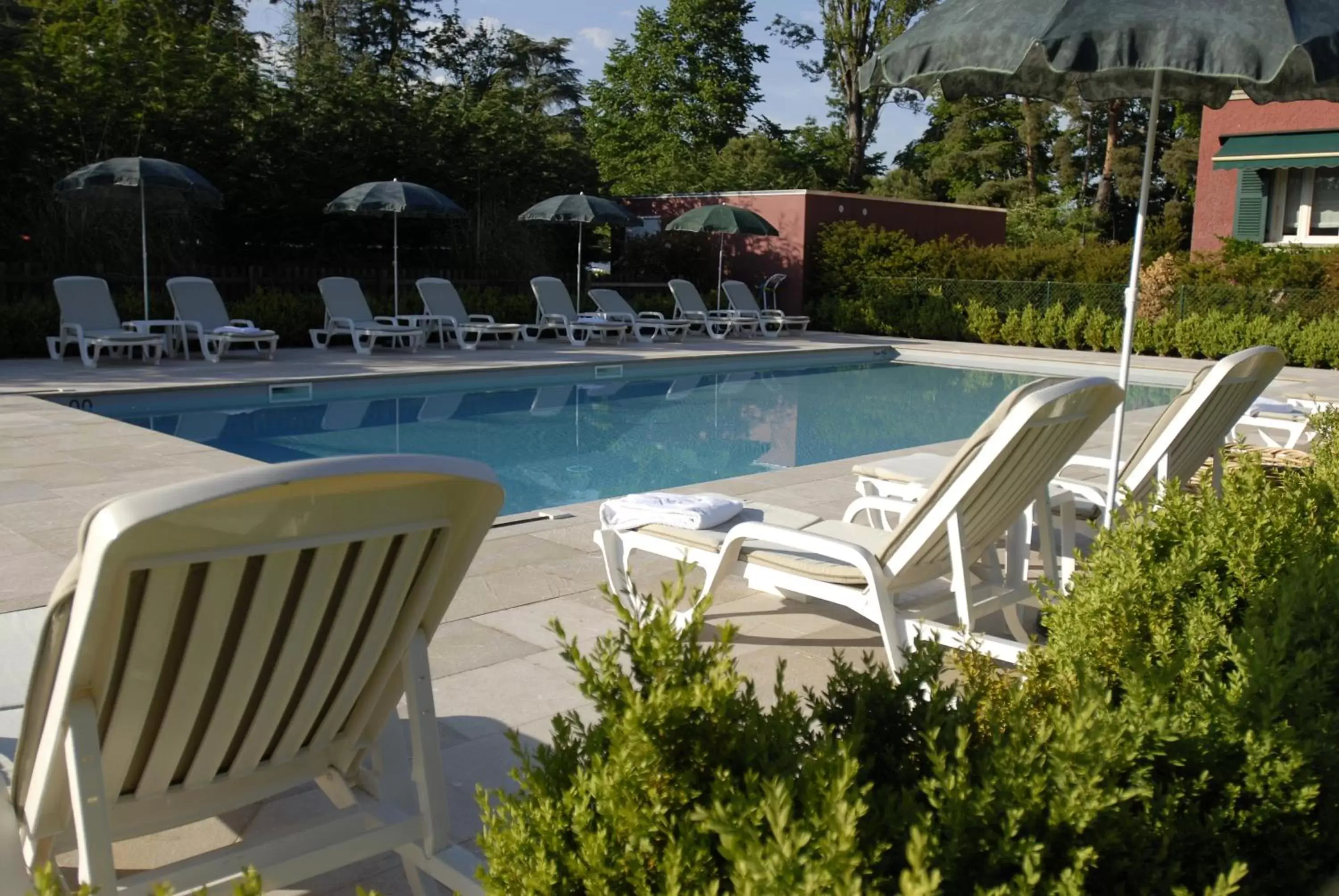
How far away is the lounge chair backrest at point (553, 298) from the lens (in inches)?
659

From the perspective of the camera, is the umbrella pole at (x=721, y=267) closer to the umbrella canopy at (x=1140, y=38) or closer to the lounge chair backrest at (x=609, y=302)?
the lounge chair backrest at (x=609, y=302)

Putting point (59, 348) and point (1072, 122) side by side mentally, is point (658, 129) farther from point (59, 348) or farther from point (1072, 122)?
point (59, 348)

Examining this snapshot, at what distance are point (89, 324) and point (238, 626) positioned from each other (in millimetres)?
12357

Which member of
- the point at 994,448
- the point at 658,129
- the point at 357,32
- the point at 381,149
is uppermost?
the point at 357,32

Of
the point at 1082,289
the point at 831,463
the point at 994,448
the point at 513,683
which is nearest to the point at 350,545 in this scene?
the point at 513,683

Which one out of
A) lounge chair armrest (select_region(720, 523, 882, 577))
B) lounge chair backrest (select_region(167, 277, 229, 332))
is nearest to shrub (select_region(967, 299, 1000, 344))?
lounge chair backrest (select_region(167, 277, 229, 332))

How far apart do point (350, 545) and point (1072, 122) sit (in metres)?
34.7

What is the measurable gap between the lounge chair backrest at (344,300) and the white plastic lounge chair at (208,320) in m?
1.13

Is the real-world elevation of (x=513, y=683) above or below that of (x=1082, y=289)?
below

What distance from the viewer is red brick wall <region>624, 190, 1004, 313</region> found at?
2127 cm

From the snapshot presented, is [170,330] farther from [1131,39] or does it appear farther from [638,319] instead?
[1131,39]

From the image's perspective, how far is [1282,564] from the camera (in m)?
2.72

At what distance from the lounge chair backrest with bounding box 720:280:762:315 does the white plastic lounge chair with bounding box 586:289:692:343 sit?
954 mm

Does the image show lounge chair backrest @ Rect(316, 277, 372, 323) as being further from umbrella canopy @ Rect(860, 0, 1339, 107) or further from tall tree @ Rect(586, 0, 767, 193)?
tall tree @ Rect(586, 0, 767, 193)
